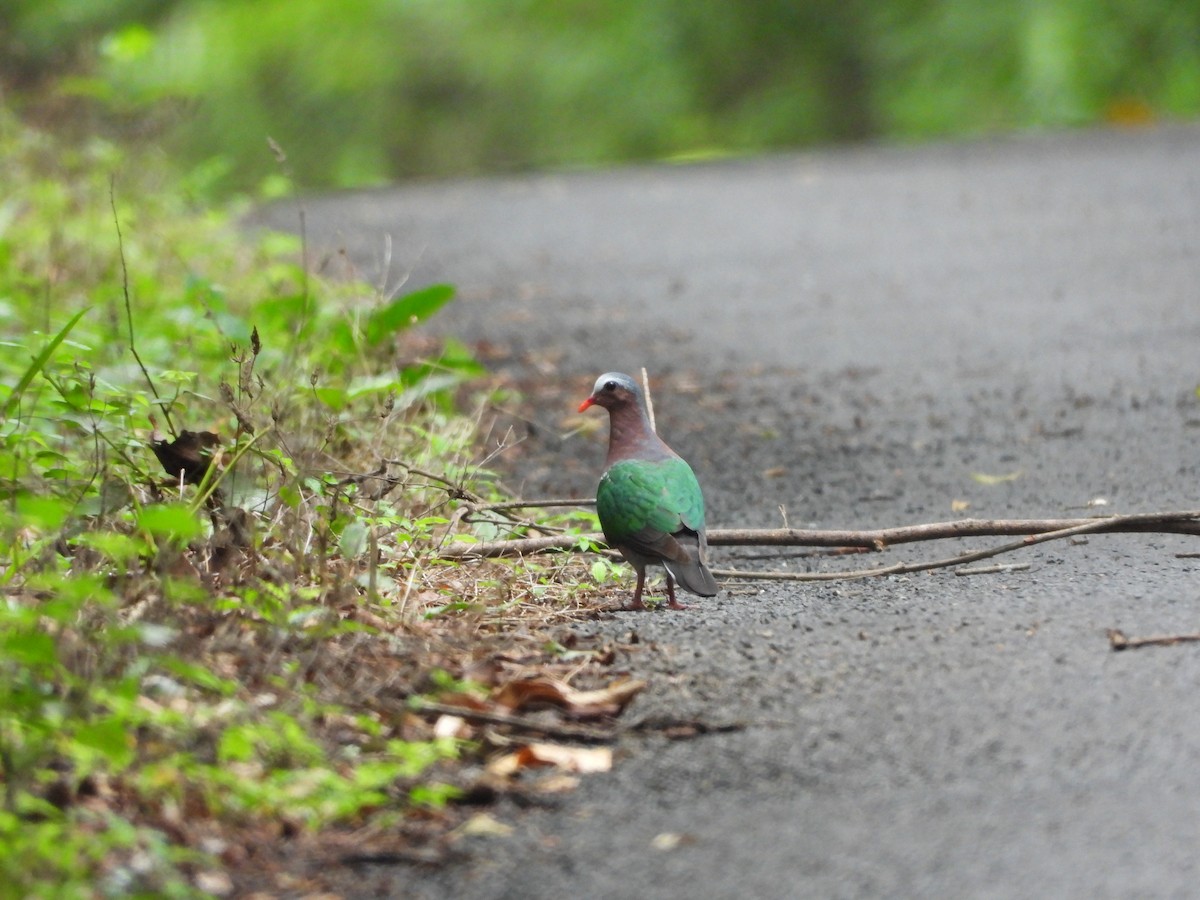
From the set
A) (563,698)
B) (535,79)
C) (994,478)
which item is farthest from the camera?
(535,79)

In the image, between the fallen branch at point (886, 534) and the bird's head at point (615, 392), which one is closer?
the fallen branch at point (886, 534)

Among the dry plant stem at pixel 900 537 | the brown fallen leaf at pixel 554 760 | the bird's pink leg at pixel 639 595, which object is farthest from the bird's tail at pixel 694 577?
the brown fallen leaf at pixel 554 760

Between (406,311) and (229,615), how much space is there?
2.21 m

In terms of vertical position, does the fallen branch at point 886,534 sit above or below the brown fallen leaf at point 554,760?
above

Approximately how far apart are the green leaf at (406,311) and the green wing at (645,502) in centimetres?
157

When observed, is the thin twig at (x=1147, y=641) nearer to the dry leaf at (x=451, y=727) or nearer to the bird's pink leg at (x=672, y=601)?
the bird's pink leg at (x=672, y=601)

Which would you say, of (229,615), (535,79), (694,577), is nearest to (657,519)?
(694,577)

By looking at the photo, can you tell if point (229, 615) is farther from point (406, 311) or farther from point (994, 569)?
point (406, 311)

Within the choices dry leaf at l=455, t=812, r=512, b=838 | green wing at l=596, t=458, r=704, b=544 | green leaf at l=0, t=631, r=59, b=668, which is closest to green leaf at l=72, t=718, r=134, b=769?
green leaf at l=0, t=631, r=59, b=668

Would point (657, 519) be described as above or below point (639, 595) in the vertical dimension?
above

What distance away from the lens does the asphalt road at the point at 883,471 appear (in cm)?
237

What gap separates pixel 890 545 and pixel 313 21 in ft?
45.2

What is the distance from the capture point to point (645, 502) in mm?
3443

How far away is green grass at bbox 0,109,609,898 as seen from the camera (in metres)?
2.35
